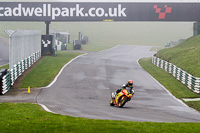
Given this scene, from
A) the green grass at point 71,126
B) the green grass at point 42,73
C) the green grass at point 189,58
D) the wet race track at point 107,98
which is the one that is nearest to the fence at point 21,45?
the green grass at point 42,73

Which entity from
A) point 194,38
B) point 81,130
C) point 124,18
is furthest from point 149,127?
point 194,38

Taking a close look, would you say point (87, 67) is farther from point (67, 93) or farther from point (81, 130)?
point (81, 130)

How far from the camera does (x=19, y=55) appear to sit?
29.0 metres

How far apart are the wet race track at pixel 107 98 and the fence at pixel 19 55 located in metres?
2.40

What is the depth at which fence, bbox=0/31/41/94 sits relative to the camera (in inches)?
925

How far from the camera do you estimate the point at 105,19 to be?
4022 cm

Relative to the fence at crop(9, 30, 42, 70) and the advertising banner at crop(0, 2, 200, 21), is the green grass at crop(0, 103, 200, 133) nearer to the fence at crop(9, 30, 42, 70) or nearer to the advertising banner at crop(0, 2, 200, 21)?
the fence at crop(9, 30, 42, 70)

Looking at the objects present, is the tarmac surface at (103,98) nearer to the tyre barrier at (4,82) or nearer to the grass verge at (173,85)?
the tyre barrier at (4,82)

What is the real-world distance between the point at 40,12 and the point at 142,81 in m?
16.4

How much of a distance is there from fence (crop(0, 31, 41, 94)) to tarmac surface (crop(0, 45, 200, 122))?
0.99 m

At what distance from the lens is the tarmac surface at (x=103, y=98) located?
16.4 meters

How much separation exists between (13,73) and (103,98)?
785 centimetres

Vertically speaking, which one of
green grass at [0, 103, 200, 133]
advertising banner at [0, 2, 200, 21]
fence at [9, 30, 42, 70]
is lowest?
green grass at [0, 103, 200, 133]

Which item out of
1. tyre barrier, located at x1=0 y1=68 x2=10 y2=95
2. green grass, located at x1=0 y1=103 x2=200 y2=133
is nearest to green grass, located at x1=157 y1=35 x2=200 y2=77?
tyre barrier, located at x1=0 y1=68 x2=10 y2=95
